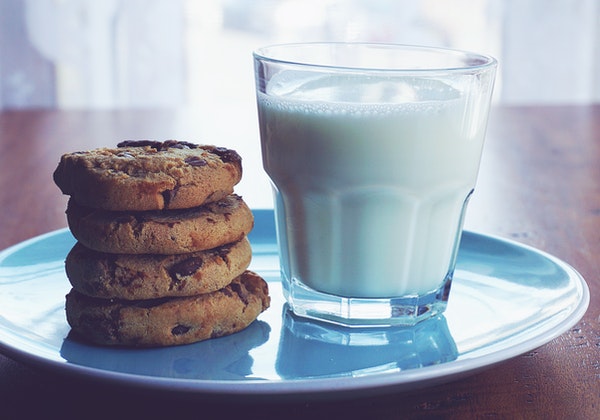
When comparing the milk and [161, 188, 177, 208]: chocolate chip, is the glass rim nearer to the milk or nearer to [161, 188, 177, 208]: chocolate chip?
the milk

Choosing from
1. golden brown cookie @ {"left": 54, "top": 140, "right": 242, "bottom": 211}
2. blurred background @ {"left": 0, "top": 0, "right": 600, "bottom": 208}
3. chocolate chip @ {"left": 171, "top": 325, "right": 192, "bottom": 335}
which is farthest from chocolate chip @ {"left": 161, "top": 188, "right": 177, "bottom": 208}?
blurred background @ {"left": 0, "top": 0, "right": 600, "bottom": 208}

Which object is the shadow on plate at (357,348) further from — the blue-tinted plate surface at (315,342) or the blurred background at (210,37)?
the blurred background at (210,37)

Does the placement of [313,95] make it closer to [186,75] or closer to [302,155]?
[302,155]

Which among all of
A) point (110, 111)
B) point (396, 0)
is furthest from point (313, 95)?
point (396, 0)

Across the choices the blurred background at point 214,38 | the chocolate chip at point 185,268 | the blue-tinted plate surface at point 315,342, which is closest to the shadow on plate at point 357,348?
the blue-tinted plate surface at point 315,342

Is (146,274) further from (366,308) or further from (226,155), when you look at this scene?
(366,308)
